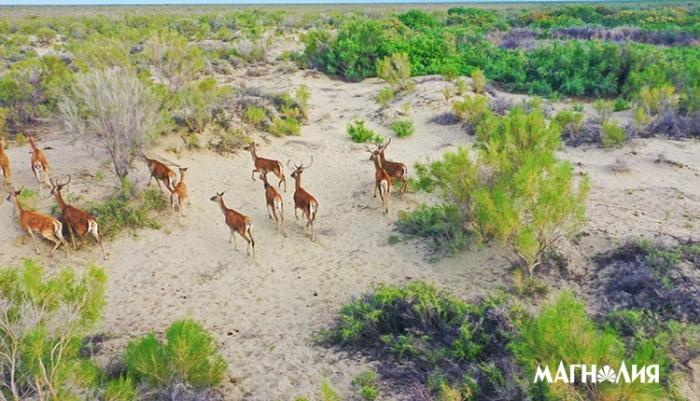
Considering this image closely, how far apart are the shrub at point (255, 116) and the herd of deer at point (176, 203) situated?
10.6ft

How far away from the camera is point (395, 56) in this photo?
21.0m

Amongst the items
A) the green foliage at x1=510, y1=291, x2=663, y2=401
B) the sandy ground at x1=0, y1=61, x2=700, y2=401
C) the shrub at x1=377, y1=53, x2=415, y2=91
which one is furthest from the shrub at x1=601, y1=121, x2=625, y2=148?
the green foliage at x1=510, y1=291, x2=663, y2=401

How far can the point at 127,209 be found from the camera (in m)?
10.1

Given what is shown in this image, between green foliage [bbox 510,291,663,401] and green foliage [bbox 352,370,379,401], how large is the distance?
1.68 m

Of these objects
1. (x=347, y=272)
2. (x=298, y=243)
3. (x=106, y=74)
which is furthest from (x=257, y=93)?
(x=347, y=272)

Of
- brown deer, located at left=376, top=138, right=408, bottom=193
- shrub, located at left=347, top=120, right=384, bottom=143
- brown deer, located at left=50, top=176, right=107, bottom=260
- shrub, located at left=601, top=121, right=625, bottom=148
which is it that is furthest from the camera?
shrub, located at left=347, top=120, right=384, bottom=143

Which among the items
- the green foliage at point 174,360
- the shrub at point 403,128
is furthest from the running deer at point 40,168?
the shrub at point 403,128

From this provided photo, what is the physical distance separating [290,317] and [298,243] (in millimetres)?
2443

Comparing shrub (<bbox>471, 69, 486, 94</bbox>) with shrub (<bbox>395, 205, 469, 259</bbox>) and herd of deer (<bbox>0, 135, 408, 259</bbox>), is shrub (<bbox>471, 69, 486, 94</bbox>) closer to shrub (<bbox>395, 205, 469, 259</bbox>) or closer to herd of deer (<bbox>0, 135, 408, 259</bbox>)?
herd of deer (<bbox>0, 135, 408, 259</bbox>)

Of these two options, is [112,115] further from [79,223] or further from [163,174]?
[79,223]

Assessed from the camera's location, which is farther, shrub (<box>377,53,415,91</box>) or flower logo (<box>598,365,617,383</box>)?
shrub (<box>377,53,415,91</box>)

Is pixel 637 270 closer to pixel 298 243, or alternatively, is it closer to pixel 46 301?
pixel 298 243

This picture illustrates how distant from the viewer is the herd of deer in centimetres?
878

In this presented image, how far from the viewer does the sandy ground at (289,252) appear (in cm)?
698
